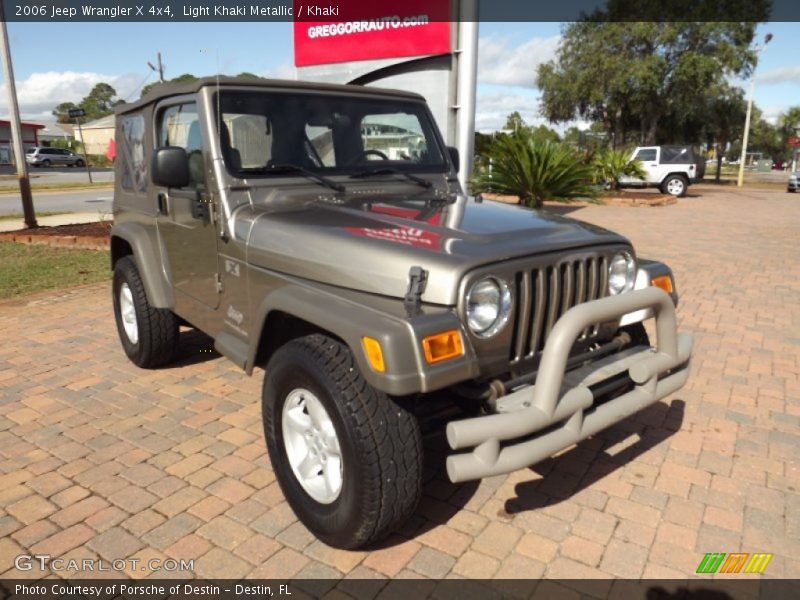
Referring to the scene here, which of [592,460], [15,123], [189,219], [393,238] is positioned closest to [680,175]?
[15,123]

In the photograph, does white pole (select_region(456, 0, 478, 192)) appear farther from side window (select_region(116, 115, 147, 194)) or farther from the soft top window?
the soft top window

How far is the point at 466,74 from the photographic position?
8.23m

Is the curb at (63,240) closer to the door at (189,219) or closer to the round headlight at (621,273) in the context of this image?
the door at (189,219)

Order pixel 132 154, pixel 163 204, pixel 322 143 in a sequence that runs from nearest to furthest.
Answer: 1. pixel 322 143
2. pixel 163 204
3. pixel 132 154

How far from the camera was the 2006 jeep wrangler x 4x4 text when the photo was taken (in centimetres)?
222

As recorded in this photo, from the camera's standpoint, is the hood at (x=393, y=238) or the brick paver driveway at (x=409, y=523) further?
the brick paver driveway at (x=409, y=523)

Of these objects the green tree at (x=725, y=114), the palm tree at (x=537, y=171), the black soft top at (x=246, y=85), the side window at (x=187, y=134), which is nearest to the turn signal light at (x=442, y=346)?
the side window at (x=187, y=134)

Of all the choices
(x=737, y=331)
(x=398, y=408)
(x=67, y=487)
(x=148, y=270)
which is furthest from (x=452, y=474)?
(x=737, y=331)

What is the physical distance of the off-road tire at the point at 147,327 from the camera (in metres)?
4.23

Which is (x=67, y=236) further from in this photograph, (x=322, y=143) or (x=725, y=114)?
(x=725, y=114)

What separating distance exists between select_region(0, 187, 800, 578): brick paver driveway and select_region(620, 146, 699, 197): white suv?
19.6 metres

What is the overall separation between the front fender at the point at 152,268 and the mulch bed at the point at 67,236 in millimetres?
6072

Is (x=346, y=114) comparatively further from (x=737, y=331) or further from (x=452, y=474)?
(x=737, y=331)

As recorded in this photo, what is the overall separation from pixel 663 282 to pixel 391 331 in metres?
1.66
